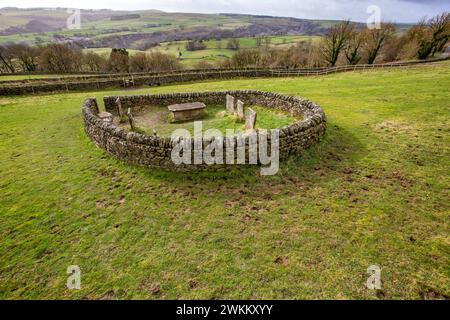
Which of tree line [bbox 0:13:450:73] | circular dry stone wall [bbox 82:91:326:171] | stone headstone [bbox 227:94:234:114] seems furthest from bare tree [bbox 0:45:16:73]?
→ stone headstone [bbox 227:94:234:114]

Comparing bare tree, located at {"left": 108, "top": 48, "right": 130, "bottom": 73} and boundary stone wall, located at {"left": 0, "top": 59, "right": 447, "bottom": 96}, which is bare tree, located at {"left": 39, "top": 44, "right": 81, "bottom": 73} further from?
boundary stone wall, located at {"left": 0, "top": 59, "right": 447, "bottom": 96}

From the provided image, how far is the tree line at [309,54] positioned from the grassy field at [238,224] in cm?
3831

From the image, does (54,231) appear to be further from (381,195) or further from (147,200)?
Result: (381,195)

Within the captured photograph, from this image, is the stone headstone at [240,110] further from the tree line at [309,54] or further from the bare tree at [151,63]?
the bare tree at [151,63]

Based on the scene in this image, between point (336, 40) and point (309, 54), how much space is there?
790cm

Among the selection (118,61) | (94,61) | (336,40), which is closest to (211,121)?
(336,40)

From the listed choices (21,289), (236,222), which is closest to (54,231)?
(21,289)

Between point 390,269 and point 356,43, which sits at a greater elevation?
point 356,43

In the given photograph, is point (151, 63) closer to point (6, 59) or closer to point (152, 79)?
point (152, 79)

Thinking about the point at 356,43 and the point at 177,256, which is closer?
the point at 177,256

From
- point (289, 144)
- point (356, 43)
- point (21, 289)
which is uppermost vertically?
point (356, 43)

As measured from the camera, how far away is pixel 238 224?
6.53 m

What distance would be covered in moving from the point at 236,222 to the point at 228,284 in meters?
1.91

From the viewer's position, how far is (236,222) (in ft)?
21.7
